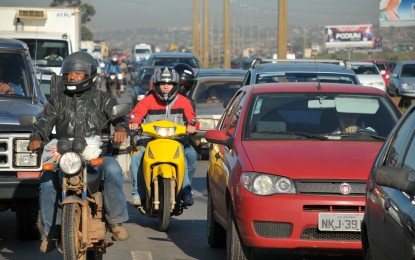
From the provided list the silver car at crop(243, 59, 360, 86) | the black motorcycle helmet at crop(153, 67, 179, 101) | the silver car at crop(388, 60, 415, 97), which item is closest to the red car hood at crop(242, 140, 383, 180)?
the black motorcycle helmet at crop(153, 67, 179, 101)

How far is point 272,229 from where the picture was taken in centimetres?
870

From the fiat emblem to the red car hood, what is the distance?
0.22 feet

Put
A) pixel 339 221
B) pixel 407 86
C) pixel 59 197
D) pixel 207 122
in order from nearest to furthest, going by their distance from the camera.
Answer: pixel 59 197
pixel 339 221
pixel 207 122
pixel 407 86

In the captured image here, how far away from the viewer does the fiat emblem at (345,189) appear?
876cm

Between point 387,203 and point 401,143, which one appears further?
point 401,143

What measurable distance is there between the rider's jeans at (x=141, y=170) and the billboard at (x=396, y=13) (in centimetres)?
7354

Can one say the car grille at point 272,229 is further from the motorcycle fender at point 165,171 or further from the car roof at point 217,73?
the car roof at point 217,73

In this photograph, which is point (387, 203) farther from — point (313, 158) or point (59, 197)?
point (59, 197)

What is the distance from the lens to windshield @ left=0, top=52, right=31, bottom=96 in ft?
40.7

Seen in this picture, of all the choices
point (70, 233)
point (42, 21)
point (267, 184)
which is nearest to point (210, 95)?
point (42, 21)

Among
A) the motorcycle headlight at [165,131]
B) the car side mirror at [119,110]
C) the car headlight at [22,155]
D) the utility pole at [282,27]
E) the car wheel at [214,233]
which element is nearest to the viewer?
the car side mirror at [119,110]

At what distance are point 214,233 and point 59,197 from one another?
2.46 meters

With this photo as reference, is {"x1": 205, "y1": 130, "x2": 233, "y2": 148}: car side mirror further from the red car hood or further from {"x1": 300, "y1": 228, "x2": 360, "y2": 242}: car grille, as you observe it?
{"x1": 300, "y1": 228, "x2": 360, "y2": 242}: car grille

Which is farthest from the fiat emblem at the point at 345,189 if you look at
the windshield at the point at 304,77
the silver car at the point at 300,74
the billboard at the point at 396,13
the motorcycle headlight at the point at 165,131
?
the billboard at the point at 396,13
